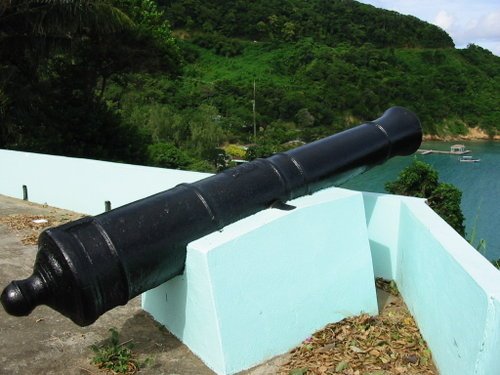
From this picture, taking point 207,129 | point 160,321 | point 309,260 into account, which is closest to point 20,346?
point 160,321

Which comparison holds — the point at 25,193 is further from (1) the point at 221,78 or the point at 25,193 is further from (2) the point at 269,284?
(1) the point at 221,78

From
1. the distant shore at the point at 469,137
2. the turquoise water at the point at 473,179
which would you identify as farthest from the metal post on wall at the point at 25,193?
the distant shore at the point at 469,137

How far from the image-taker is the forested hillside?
41.6 feet

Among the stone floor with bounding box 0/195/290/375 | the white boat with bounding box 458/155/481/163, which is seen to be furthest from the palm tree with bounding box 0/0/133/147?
the white boat with bounding box 458/155/481/163

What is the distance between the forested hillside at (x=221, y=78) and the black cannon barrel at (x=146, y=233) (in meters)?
9.19

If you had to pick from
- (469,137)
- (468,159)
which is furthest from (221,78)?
(468,159)

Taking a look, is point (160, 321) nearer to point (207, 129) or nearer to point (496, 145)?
point (207, 129)

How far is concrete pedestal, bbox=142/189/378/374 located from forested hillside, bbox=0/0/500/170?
944 cm

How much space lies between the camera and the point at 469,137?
67312 millimetres

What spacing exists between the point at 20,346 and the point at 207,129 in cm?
3189

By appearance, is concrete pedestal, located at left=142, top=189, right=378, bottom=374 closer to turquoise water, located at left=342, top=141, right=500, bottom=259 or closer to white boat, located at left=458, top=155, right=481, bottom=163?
turquoise water, located at left=342, top=141, right=500, bottom=259

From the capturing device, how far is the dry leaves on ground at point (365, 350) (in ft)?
9.21

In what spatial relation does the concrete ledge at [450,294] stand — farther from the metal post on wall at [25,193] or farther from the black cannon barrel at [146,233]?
the metal post on wall at [25,193]

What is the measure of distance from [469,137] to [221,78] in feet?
104
